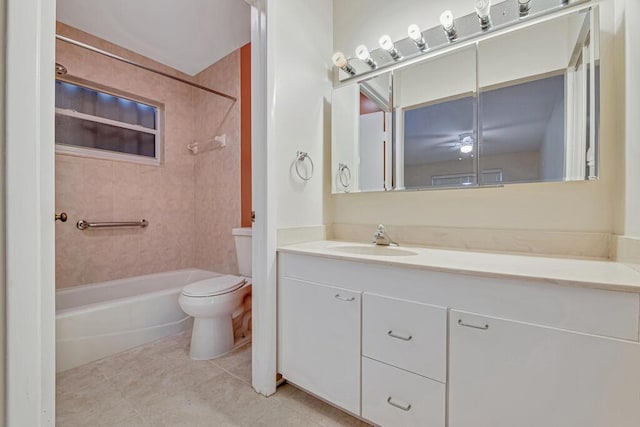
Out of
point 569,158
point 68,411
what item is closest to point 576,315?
point 569,158

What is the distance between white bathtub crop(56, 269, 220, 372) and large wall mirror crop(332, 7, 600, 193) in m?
1.69

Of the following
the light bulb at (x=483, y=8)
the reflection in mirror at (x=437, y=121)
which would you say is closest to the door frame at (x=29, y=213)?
the reflection in mirror at (x=437, y=121)

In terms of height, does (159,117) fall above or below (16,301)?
above

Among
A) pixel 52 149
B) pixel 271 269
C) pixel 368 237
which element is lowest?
pixel 271 269

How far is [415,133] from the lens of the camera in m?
1.60

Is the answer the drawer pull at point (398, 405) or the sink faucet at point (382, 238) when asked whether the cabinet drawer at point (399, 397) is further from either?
the sink faucet at point (382, 238)

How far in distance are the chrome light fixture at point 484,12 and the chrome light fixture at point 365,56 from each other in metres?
0.57

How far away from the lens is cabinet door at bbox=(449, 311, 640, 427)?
2.45 feet

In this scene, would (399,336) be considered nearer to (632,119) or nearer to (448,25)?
(632,119)

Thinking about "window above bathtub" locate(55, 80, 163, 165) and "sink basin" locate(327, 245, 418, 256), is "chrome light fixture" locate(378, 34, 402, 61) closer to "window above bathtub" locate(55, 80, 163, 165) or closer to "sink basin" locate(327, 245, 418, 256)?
"sink basin" locate(327, 245, 418, 256)

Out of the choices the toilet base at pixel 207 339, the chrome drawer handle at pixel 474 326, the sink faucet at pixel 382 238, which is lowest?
the toilet base at pixel 207 339

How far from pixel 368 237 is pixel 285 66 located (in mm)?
1130

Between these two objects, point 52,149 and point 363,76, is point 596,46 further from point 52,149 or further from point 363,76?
point 52,149

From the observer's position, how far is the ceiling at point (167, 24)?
198cm
